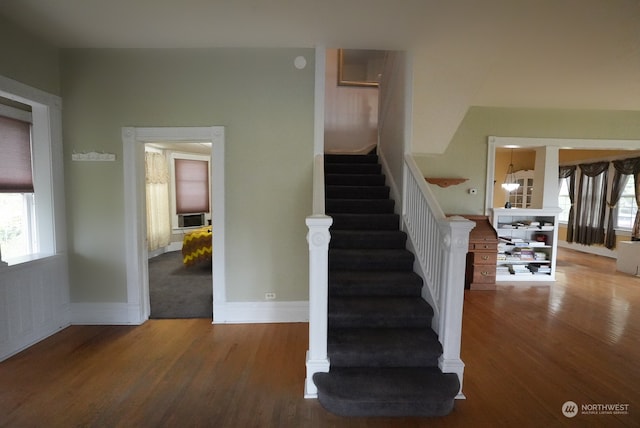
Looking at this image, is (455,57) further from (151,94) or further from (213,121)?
(151,94)

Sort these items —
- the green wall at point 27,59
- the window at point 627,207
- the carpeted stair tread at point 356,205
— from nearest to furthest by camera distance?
the green wall at point 27,59, the carpeted stair tread at point 356,205, the window at point 627,207

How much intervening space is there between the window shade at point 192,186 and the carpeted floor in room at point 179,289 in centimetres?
163

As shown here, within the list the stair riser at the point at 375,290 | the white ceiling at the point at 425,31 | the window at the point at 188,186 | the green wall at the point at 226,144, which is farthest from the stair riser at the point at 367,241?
the window at the point at 188,186

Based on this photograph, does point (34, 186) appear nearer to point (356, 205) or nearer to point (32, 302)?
point (32, 302)

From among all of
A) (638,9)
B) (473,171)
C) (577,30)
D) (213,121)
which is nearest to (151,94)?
(213,121)

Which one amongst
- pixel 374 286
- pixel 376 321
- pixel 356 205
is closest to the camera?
pixel 376 321

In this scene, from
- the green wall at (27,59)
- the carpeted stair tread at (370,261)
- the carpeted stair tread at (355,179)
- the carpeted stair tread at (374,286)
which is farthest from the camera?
the carpeted stair tread at (355,179)

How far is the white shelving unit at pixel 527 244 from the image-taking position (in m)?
5.14

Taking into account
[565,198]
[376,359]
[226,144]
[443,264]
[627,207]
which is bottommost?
[376,359]

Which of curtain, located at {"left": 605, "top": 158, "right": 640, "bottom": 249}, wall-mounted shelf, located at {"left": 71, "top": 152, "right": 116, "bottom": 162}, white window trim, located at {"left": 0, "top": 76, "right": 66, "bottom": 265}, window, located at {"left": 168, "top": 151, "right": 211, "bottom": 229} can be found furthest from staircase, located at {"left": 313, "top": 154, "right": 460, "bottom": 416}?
curtain, located at {"left": 605, "top": 158, "right": 640, "bottom": 249}

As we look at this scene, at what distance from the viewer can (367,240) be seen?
3.12 meters

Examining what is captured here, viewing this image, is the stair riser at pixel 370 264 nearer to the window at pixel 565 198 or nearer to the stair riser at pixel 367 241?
the stair riser at pixel 367 241

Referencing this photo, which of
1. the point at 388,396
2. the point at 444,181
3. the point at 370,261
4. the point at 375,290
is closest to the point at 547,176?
the point at 444,181

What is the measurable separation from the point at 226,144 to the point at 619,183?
8.91 m
